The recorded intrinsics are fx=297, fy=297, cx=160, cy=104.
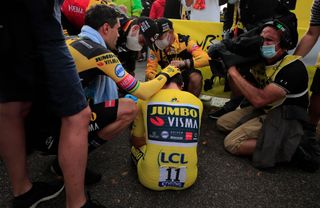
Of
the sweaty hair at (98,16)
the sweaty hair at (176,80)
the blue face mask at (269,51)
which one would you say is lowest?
the sweaty hair at (176,80)

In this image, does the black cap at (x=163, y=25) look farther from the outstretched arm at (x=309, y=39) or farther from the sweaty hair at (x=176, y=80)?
the outstretched arm at (x=309, y=39)

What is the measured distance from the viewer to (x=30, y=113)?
1.85 m

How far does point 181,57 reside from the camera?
390 centimetres

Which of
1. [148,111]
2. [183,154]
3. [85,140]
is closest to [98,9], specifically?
[148,111]

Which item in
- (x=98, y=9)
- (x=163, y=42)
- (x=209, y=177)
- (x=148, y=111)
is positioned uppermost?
(x=98, y=9)

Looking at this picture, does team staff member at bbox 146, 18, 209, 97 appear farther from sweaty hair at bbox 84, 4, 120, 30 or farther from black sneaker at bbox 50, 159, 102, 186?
black sneaker at bbox 50, 159, 102, 186

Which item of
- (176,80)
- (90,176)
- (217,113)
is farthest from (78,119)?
(217,113)

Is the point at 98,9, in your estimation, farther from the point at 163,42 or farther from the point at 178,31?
the point at 178,31

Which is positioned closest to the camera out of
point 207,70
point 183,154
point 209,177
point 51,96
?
point 51,96

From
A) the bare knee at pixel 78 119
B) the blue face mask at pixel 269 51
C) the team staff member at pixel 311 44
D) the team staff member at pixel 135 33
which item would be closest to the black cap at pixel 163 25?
the team staff member at pixel 135 33

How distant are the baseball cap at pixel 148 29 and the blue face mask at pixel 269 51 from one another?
121 centimetres

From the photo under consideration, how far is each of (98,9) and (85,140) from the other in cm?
107

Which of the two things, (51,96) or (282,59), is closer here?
(51,96)

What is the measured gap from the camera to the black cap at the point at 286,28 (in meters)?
2.53
